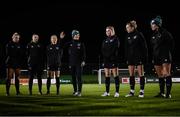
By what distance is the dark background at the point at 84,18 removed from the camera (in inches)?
1778

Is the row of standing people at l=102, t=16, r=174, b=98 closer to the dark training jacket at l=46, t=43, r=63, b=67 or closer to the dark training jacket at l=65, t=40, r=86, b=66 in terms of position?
the dark training jacket at l=65, t=40, r=86, b=66

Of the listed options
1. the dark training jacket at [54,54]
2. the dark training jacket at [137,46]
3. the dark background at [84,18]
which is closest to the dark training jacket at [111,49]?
the dark training jacket at [137,46]

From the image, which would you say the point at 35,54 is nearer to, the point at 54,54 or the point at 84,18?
the point at 54,54

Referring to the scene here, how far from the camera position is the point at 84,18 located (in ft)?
166

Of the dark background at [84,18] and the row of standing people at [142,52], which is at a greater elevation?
the dark background at [84,18]

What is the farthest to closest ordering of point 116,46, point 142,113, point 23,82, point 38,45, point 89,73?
1. point 89,73
2. point 23,82
3. point 38,45
4. point 116,46
5. point 142,113

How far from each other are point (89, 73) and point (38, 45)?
15.7 metres

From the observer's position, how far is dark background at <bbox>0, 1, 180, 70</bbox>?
→ 45156mm

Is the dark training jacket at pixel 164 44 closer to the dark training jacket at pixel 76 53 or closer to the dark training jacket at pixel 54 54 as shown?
the dark training jacket at pixel 76 53

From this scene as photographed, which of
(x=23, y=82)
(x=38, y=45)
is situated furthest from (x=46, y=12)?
(x=38, y=45)

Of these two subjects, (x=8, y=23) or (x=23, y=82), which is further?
(x=8, y=23)

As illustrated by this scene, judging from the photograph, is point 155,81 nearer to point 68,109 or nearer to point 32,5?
point 68,109

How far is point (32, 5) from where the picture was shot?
→ 4653 cm

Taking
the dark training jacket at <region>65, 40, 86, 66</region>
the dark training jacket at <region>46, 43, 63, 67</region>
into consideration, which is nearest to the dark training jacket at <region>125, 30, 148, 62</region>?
the dark training jacket at <region>65, 40, 86, 66</region>
